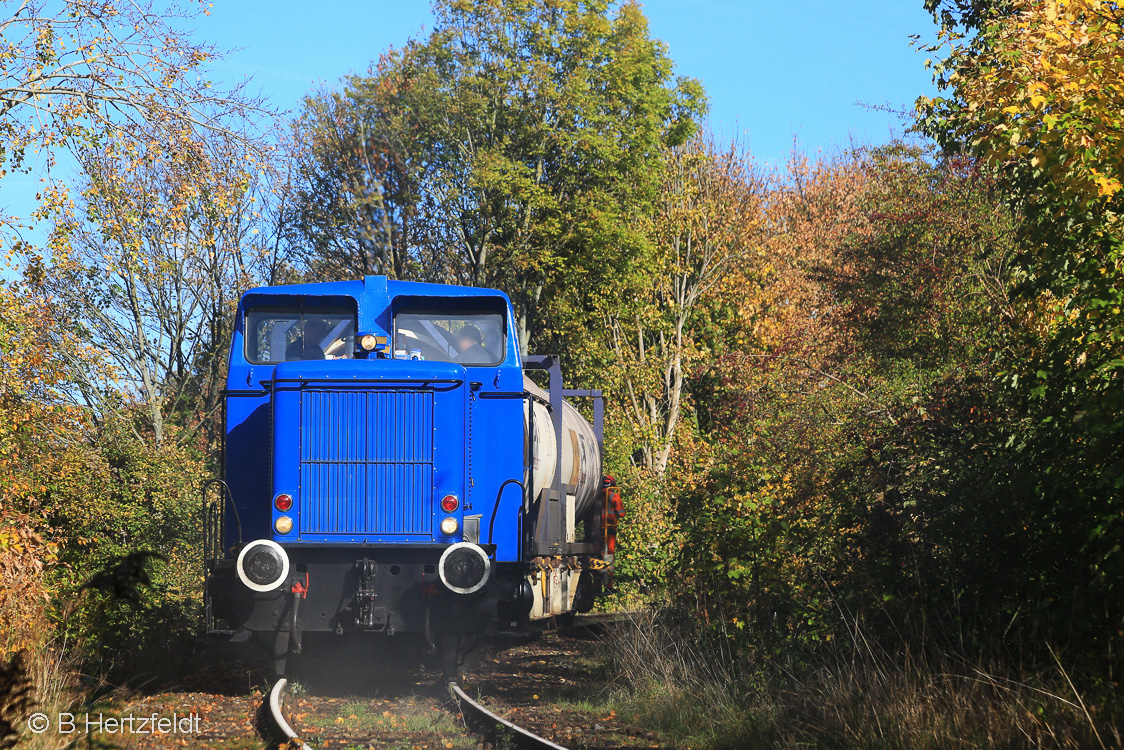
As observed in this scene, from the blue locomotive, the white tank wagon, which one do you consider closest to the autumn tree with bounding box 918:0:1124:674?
the blue locomotive

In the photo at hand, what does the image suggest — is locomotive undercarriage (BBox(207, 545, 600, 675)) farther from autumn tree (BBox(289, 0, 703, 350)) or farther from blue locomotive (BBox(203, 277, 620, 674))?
autumn tree (BBox(289, 0, 703, 350))

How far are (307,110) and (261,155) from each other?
63.5 ft

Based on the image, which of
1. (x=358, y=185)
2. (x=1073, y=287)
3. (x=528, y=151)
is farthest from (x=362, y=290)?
(x=358, y=185)

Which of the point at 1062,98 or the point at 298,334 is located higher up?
the point at 1062,98

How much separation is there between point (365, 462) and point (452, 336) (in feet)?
5.84

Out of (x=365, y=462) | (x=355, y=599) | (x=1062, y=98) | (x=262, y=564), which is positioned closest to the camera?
(x=1062, y=98)

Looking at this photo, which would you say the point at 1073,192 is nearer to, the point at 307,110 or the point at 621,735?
the point at 621,735

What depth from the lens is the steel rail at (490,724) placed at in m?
6.98

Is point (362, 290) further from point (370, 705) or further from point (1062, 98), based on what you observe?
point (1062, 98)

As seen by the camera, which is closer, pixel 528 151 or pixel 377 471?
pixel 377 471

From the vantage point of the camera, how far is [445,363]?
9094mm

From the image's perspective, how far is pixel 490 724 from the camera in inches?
302

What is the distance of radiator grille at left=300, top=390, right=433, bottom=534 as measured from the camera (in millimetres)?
8695

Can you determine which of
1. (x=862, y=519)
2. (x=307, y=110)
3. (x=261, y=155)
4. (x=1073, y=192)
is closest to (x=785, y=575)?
(x=862, y=519)
